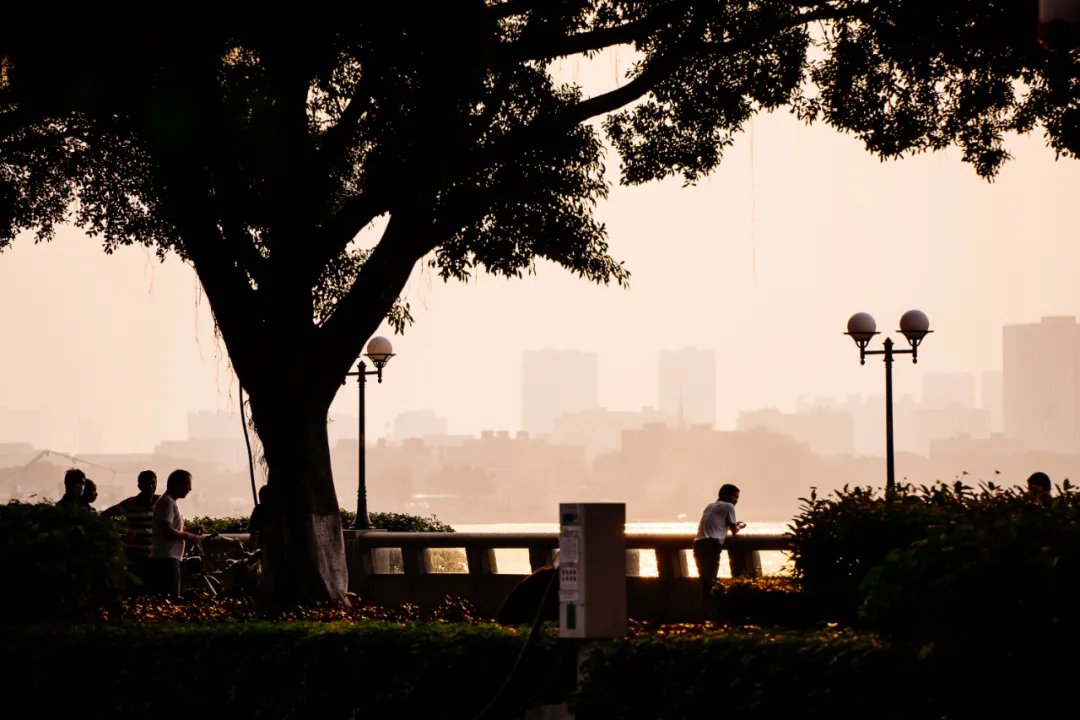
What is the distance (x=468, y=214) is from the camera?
1505 cm

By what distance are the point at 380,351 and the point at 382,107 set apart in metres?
12.9

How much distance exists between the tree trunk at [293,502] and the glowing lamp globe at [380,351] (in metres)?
12.4

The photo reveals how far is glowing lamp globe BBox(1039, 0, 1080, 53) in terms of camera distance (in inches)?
259

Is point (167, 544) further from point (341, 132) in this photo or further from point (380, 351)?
point (380, 351)

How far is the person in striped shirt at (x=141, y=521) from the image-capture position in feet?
52.3

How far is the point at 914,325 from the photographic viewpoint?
25047 millimetres

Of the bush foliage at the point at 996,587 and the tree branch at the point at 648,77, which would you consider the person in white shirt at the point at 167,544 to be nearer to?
the tree branch at the point at 648,77

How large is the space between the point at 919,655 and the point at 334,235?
9.45 m

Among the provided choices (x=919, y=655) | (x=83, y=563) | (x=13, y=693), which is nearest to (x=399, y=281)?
(x=83, y=563)

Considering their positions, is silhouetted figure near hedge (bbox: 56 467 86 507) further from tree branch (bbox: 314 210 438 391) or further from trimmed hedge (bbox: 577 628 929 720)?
trimmed hedge (bbox: 577 628 929 720)

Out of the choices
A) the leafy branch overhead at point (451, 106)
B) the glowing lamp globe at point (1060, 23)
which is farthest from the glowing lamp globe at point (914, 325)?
the glowing lamp globe at point (1060, 23)

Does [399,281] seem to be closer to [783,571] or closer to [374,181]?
[374,181]

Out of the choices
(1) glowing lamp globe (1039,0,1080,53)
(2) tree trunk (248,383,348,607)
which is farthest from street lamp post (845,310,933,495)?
(1) glowing lamp globe (1039,0,1080,53)

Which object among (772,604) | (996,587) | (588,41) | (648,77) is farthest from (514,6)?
(996,587)
